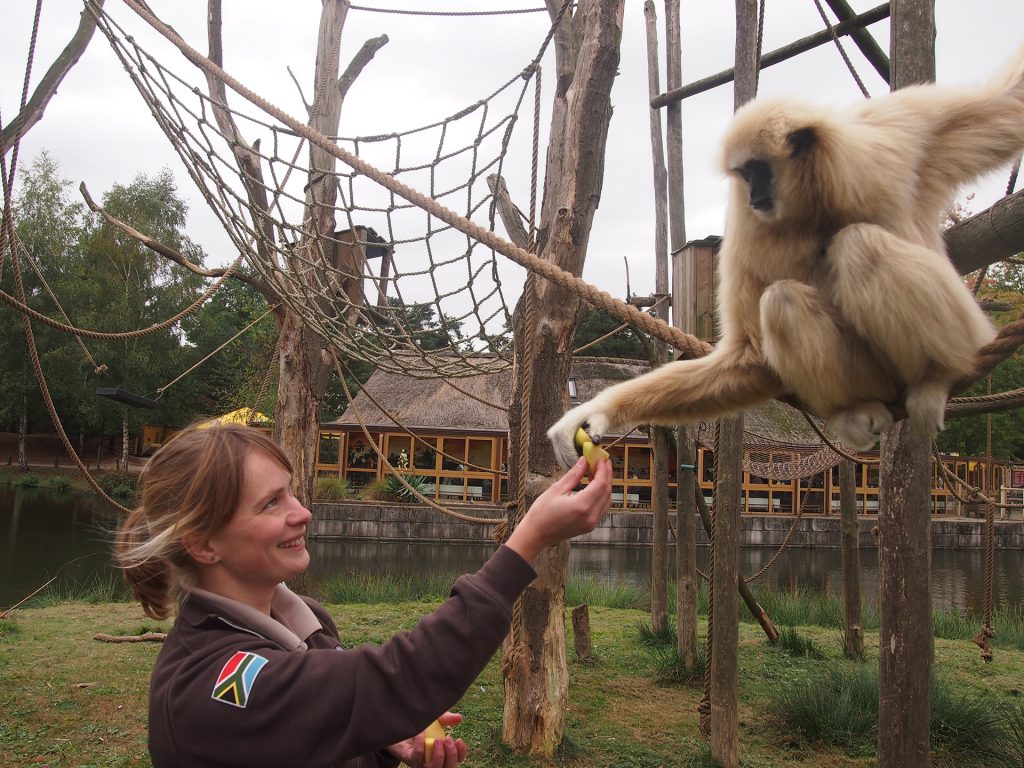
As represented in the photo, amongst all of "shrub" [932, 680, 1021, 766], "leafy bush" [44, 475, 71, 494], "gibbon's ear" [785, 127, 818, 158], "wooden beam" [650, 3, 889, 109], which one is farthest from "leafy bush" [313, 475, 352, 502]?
"gibbon's ear" [785, 127, 818, 158]

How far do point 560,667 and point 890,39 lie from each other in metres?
2.99

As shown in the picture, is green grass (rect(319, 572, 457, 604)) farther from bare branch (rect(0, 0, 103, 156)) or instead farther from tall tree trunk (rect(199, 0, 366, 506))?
bare branch (rect(0, 0, 103, 156))

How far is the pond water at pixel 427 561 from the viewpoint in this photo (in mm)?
10133

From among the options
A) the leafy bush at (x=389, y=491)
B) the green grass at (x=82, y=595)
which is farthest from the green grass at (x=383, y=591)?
the leafy bush at (x=389, y=491)

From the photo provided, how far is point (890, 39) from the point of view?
2.43 metres

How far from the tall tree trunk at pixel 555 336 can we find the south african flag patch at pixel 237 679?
235cm

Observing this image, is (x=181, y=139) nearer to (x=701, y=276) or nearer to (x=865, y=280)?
(x=701, y=276)

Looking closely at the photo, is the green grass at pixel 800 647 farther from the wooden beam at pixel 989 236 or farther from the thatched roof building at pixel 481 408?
the thatched roof building at pixel 481 408

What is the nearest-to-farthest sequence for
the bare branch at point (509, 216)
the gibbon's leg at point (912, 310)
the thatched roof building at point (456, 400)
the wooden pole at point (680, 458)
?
the gibbon's leg at point (912, 310) < the bare branch at point (509, 216) < the wooden pole at point (680, 458) < the thatched roof building at point (456, 400)

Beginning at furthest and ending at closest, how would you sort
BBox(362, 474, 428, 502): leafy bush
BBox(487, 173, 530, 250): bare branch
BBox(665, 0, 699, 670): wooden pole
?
BBox(362, 474, 428, 502): leafy bush → BBox(665, 0, 699, 670): wooden pole → BBox(487, 173, 530, 250): bare branch

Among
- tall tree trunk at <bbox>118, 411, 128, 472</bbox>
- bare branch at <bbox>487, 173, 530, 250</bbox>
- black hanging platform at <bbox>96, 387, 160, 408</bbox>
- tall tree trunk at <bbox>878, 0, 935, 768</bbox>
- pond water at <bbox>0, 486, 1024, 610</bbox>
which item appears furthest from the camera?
tall tree trunk at <bbox>118, 411, 128, 472</bbox>

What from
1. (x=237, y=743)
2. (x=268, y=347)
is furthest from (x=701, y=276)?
(x=268, y=347)

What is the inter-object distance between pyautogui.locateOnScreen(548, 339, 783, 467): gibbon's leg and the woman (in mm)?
726

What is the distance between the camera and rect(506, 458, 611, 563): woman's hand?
939 mm
